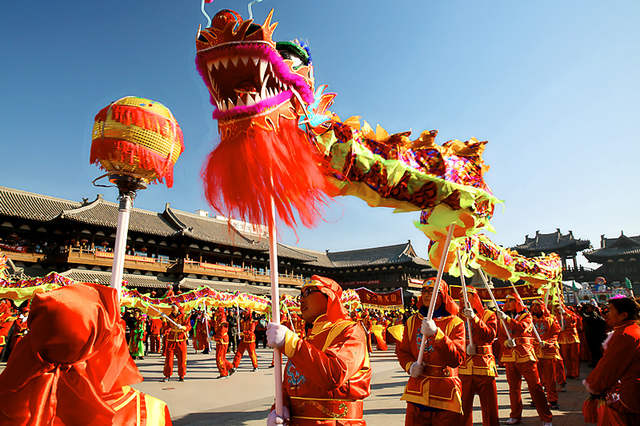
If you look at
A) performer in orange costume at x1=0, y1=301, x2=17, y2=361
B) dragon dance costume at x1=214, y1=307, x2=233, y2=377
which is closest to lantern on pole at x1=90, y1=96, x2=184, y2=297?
dragon dance costume at x1=214, y1=307, x2=233, y2=377

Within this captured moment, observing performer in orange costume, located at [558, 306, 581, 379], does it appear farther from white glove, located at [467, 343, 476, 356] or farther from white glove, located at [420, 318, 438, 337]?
white glove, located at [420, 318, 438, 337]

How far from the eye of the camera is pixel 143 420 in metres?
1.53

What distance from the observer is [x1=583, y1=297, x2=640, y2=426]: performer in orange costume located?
9.68ft

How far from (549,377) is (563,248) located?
31.5 metres

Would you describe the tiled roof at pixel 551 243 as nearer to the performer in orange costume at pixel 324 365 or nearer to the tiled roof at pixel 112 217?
the tiled roof at pixel 112 217

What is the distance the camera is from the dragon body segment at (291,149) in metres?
2.00

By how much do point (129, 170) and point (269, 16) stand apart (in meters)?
1.08

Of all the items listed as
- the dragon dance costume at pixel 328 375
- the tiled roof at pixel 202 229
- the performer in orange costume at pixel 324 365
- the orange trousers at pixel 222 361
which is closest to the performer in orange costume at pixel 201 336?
the orange trousers at pixel 222 361

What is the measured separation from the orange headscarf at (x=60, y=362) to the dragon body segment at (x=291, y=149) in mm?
909

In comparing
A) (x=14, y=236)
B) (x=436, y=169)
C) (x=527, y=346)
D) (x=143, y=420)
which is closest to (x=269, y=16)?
(x=436, y=169)

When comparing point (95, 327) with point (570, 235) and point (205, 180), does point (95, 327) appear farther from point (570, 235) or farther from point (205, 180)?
point (570, 235)

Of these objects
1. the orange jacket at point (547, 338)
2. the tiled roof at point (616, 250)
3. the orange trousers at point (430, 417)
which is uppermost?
the tiled roof at point (616, 250)

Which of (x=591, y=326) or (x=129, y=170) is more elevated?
(x=129, y=170)

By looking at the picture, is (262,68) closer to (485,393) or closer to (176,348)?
(485,393)
